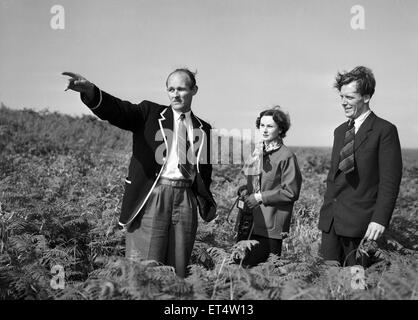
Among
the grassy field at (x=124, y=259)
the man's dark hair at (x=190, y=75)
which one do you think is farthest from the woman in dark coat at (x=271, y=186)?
the man's dark hair at (x=190, y=75)

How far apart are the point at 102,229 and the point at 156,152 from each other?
186 centimetres

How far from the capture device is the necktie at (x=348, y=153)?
12.4 feet

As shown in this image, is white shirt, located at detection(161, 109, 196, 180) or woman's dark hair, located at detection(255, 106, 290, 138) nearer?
white shirt, located at detection(161, 109, 196, 180)

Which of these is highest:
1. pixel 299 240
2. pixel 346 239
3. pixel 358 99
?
pixel 358 99

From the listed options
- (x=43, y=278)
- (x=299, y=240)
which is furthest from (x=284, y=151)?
(x=43, y=278)

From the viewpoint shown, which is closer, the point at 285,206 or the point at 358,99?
the point at 358,99

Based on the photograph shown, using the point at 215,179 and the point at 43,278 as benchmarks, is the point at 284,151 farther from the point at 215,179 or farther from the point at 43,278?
the point at 215,179

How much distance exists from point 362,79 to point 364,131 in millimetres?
424

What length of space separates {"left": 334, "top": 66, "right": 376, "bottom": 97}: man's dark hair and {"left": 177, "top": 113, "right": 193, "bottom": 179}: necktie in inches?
54.1

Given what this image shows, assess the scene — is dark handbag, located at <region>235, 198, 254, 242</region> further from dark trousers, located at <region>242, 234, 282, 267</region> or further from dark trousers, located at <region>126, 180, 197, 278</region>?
dark trousers, located at <region>126, 180, 197, 278</region>

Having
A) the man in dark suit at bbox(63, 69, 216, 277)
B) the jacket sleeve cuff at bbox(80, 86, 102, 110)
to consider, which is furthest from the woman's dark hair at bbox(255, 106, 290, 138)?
the jacket sleeve cuff at bbox(80, 86, 102, 110)

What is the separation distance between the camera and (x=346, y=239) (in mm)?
3918

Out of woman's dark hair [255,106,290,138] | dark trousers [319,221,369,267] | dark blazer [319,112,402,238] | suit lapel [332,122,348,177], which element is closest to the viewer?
dark blazer [319,112,402,238]

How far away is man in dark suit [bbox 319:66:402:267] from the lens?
3.63 m
